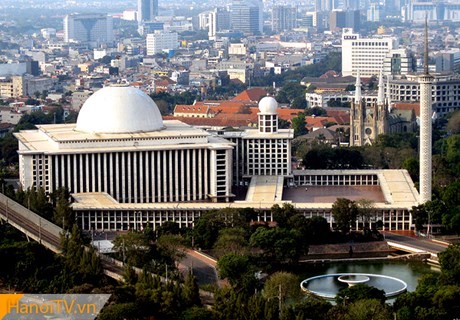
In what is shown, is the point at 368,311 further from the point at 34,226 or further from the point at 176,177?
the point at 176,177

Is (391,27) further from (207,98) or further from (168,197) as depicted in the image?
(168,197)

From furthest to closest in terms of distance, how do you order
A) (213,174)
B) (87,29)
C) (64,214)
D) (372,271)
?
(87,29) → (213,174) → (64,214) → (372,271)

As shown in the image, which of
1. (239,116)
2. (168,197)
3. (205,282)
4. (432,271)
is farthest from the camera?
(239,116)

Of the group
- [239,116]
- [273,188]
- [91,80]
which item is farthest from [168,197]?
[91,80]

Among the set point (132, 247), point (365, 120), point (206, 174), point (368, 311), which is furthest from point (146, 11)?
point (368, 311)

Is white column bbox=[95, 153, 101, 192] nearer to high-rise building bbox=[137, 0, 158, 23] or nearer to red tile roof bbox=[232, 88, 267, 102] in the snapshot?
red tile roof bbox=[232, 88, 267, 102]
